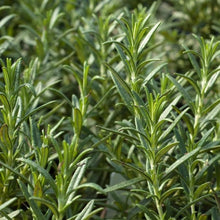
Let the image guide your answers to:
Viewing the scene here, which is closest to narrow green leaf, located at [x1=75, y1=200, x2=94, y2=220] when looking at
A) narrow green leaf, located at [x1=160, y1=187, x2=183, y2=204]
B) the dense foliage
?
the dense foliage

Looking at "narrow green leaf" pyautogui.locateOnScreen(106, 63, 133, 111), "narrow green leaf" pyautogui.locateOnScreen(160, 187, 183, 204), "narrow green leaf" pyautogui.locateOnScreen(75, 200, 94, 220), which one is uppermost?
"narrow green leaf" pyautogui.locateOnScreen(106, 63, 133, 111)

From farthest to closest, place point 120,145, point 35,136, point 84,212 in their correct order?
point 120,145
point 35,136
point 84,212

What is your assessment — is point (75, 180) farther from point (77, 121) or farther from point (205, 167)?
point (205, 167)

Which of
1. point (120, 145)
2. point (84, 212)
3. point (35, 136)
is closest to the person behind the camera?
point (84, 212)

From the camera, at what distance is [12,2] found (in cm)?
234

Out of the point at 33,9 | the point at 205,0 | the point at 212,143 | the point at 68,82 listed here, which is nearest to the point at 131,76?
the point at 212,143

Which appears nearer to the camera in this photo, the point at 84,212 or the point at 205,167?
the point at 84,212

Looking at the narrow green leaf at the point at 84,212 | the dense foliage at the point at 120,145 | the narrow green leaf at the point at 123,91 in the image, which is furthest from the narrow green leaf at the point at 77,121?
the narrow green leaf at the point at 84,212

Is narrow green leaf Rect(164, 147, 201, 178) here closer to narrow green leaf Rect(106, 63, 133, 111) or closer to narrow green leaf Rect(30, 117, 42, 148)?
narrow green leaf Rect(106, 63, 133, 111)

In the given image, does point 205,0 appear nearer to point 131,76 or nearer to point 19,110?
point 131,76

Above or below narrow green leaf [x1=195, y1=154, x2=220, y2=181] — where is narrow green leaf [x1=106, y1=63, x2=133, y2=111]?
above

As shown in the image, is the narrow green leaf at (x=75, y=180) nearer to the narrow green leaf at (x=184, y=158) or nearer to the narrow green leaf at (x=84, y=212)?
the narrow green leaf at (x=84, y=212)

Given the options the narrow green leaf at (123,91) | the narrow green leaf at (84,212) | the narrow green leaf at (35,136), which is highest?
the narrow green leaf at (123,91)

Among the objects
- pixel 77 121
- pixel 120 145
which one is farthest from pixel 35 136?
pixel 120 145
